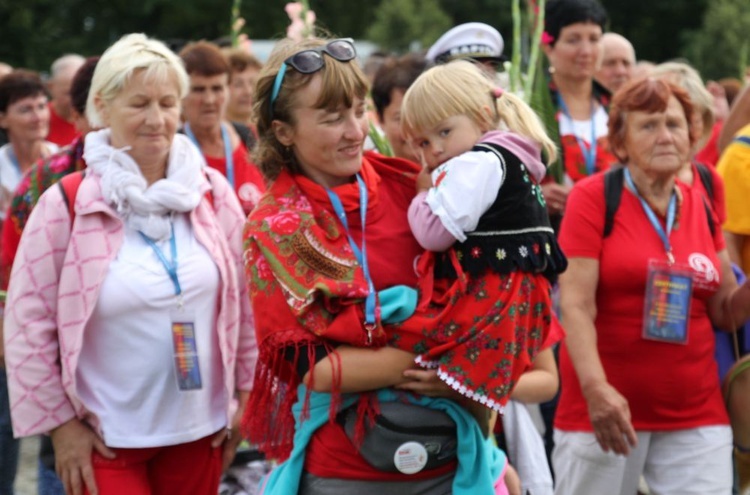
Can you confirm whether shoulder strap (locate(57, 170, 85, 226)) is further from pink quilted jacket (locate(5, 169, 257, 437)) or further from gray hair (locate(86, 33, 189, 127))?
gray hair (locate(86, 33, 189, 127))

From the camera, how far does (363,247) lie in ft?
10.5

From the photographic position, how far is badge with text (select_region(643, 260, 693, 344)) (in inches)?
179

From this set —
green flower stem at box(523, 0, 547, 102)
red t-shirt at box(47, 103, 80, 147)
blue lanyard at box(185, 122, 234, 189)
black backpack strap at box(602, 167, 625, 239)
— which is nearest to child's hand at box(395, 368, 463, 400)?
black backpack strap at box(602, 167, 625, 239)

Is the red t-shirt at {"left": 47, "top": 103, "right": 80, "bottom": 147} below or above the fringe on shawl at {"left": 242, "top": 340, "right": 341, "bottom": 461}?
below

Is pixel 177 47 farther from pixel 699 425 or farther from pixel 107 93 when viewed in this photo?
pixel 699 425

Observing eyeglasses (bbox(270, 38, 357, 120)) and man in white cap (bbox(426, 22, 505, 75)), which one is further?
man in white cap (bbox(426, 22, 505, 75))

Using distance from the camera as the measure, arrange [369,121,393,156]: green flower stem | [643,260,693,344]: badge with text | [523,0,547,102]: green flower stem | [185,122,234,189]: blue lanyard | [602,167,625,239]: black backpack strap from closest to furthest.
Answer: [643,260,693,344]: badge with text
[602,167,625,239]: black backpack strap
[369,121,393,156]: green flower stem
[523,0,547,102]: green flower stem
[185,122,234,189]: blue lanyard

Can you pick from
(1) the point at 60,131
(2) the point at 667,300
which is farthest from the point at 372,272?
(1) the point at 60,131

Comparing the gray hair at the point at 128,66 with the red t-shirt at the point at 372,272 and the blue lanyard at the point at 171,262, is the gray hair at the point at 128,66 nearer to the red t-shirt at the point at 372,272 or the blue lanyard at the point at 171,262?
the blue lanyard at the point at 171,262

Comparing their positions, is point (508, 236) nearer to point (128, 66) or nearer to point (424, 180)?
point (424, 180)

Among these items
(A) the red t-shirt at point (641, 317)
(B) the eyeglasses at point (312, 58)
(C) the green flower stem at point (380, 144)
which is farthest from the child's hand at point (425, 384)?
(C) the green flower stem at point (380, 144)

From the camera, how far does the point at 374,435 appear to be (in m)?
3.12

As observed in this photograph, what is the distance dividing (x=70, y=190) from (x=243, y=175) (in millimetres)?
2331

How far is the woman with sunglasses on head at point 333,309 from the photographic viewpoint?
308 centimetres
